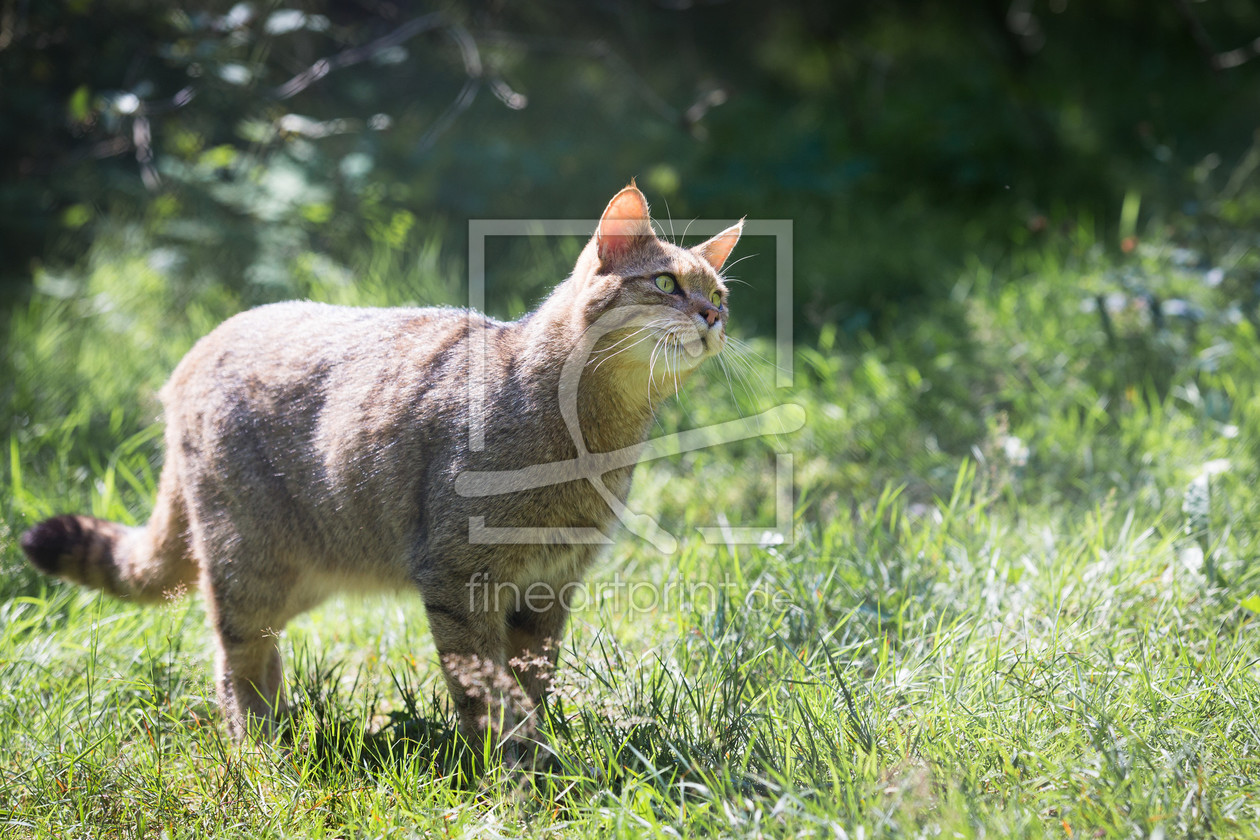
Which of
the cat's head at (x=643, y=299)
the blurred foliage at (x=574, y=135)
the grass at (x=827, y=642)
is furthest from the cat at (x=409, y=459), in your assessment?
the blurred foliage at (x=574, y=135)

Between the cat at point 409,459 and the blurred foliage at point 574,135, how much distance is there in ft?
4.52

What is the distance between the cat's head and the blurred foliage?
1.32 meters

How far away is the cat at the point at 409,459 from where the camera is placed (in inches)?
105

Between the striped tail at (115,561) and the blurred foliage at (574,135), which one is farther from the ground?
the blurred foliage at (574,135)

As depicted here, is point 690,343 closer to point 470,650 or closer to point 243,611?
point 470,650

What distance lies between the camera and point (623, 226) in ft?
9.01

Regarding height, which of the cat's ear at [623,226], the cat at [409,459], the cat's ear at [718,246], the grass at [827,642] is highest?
the cat's ear at [623,226]

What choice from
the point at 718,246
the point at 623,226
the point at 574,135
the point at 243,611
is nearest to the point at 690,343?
the point at 623,226

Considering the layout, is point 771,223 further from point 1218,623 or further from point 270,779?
point 270,779

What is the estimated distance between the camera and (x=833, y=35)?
6957 mm

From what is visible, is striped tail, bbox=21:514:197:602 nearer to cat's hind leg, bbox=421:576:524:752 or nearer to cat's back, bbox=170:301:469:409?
cat's back, bbox=170:301:469:409

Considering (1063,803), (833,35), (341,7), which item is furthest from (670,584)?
(833,35)

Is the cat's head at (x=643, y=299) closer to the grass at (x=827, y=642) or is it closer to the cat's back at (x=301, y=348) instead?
the cat's back at (x=301, y=348)

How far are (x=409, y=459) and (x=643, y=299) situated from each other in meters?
0.78
